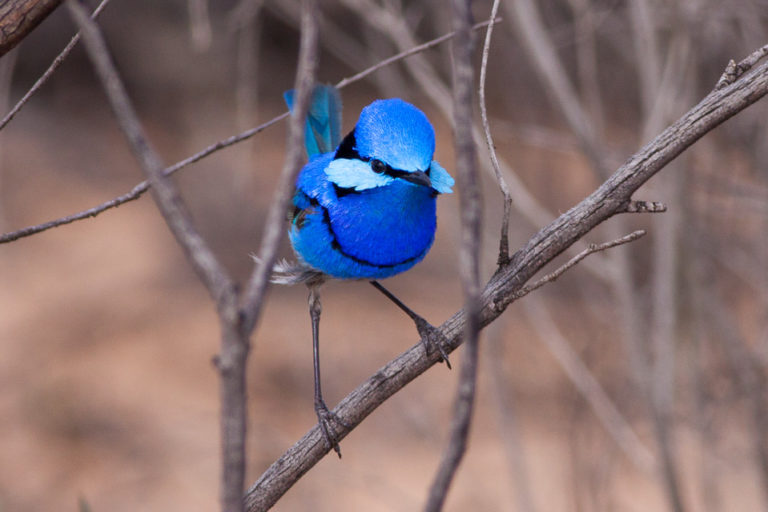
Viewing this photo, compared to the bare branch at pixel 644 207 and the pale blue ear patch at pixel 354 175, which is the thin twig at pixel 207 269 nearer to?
the bare branch at pixel 644 207

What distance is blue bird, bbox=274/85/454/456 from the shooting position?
1.93 meters

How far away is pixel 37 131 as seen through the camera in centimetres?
780

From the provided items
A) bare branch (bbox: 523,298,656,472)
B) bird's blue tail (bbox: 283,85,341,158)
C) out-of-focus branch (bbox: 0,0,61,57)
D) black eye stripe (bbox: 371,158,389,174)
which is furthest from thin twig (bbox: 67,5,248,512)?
bare branch (bbox: 523,298,656,472)

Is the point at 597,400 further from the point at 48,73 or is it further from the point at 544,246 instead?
the point at 48,73

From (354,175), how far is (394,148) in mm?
214

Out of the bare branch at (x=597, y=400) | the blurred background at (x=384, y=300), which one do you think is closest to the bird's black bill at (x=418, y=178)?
the blurred background at (x=384, y=300)

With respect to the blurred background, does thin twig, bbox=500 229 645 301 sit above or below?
below

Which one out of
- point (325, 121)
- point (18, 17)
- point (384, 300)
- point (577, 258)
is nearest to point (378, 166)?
point (577, 258)

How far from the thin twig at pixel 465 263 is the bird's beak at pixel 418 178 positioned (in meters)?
0.94

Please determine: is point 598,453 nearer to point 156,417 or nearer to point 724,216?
point 724,216

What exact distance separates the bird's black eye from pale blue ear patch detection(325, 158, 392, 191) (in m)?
0.01

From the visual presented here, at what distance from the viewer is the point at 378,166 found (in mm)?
2037

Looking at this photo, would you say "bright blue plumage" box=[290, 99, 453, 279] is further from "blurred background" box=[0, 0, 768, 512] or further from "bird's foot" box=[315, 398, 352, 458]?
"blurred background" box=[0, 0, 768, 512]

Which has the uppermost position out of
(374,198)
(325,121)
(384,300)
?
(384,300)
